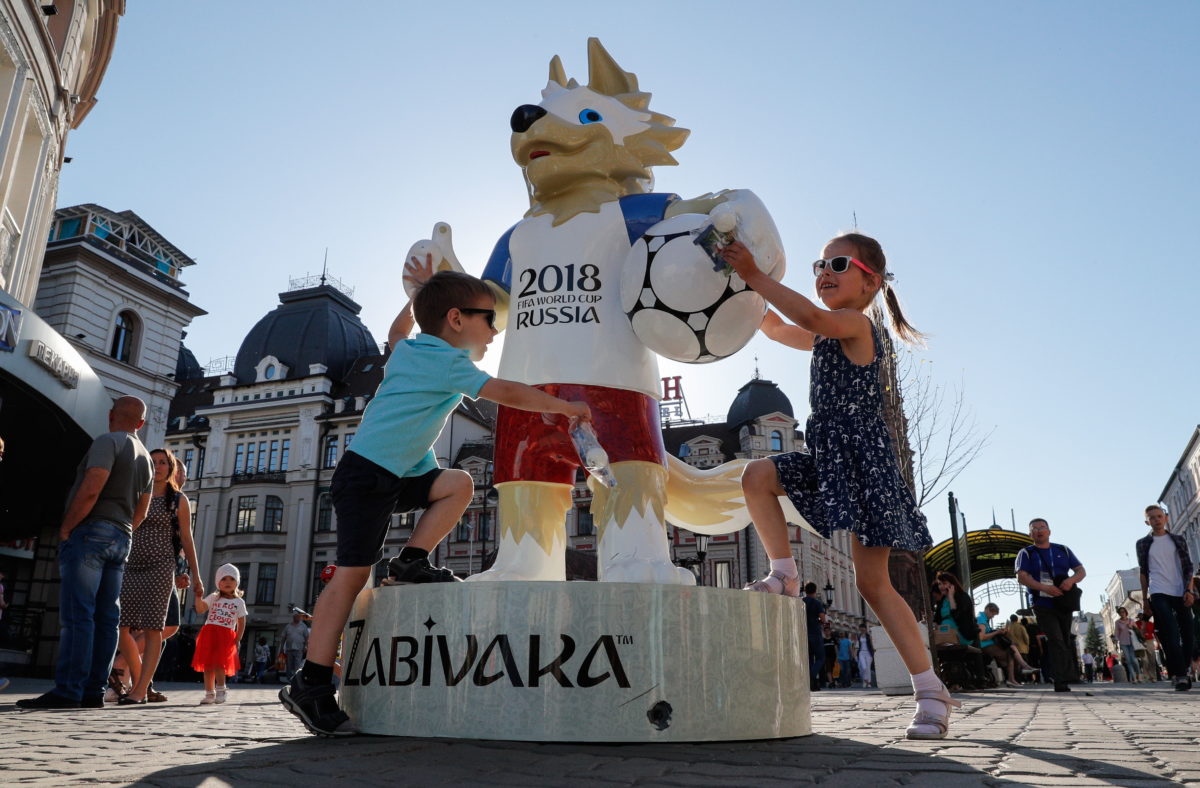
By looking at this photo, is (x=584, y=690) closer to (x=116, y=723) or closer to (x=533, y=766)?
(x=533, y=766)

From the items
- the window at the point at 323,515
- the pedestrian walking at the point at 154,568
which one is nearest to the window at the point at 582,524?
the window at the point at 323,515

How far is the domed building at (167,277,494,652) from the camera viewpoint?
39219 mm

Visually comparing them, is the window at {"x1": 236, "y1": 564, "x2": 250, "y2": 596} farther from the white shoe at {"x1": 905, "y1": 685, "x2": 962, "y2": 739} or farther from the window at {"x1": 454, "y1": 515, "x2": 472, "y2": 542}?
the white shoe at {"x1": 905, "y1": 685, "x2": 962, "y2": 739}

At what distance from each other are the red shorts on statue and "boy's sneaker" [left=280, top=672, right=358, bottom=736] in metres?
1.21

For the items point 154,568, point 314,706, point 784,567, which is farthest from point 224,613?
point 784,567

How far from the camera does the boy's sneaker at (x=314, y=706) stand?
2.97m

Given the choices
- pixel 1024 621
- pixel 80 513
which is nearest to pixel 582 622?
pixel 80 513

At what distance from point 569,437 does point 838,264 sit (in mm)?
1321

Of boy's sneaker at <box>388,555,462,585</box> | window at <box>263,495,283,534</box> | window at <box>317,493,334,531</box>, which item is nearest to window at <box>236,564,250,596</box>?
window at <box>263,495,283,534</box>

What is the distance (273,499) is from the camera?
40531mm

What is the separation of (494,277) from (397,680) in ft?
6.73

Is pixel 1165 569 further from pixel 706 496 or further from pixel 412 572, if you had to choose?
pixel 412 572

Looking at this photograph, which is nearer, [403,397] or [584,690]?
[584,690]

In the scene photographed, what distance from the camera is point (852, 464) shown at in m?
3.44
